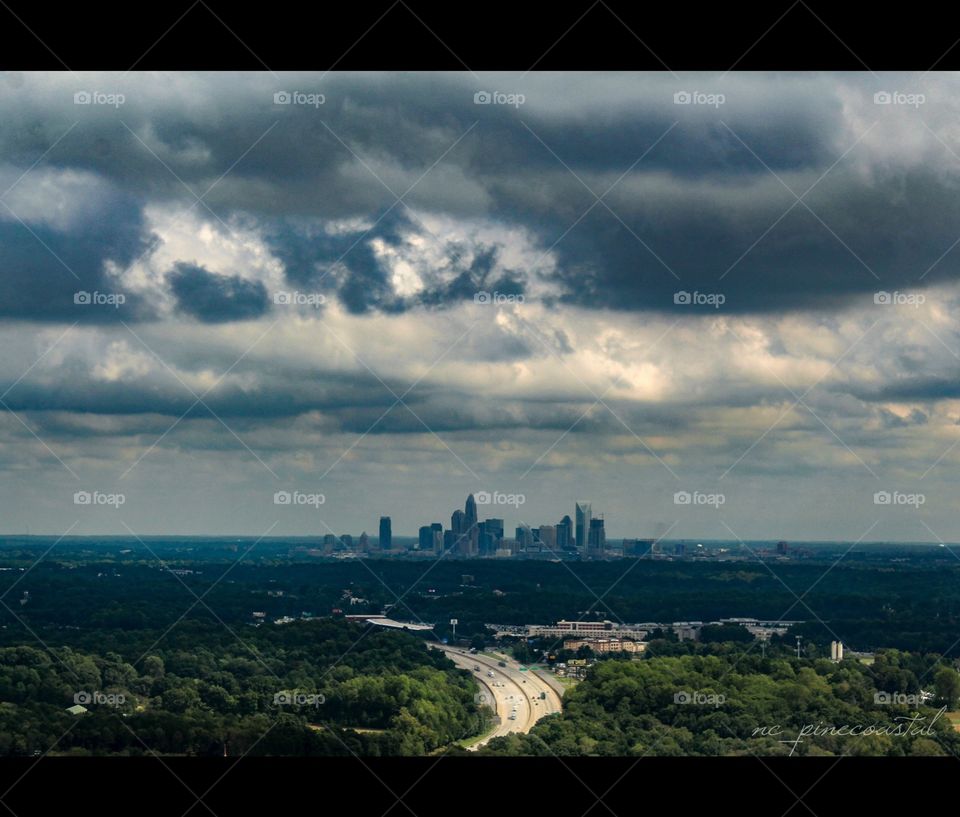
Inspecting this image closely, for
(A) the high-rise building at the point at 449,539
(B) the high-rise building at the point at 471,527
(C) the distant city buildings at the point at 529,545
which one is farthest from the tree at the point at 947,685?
(A) the high-rise building at the point at 449,539

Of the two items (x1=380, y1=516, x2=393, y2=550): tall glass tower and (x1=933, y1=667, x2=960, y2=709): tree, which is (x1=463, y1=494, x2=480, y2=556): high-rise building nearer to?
(x1=380, y1=516, x2=393, y2=550): tall glass tower

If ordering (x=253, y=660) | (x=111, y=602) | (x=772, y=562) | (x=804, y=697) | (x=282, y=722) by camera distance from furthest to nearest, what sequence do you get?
(x=772, y=562) < (x=111, y=602) < (x=253, y=660) < (x=804, y=697) < (x=282, y=722)
